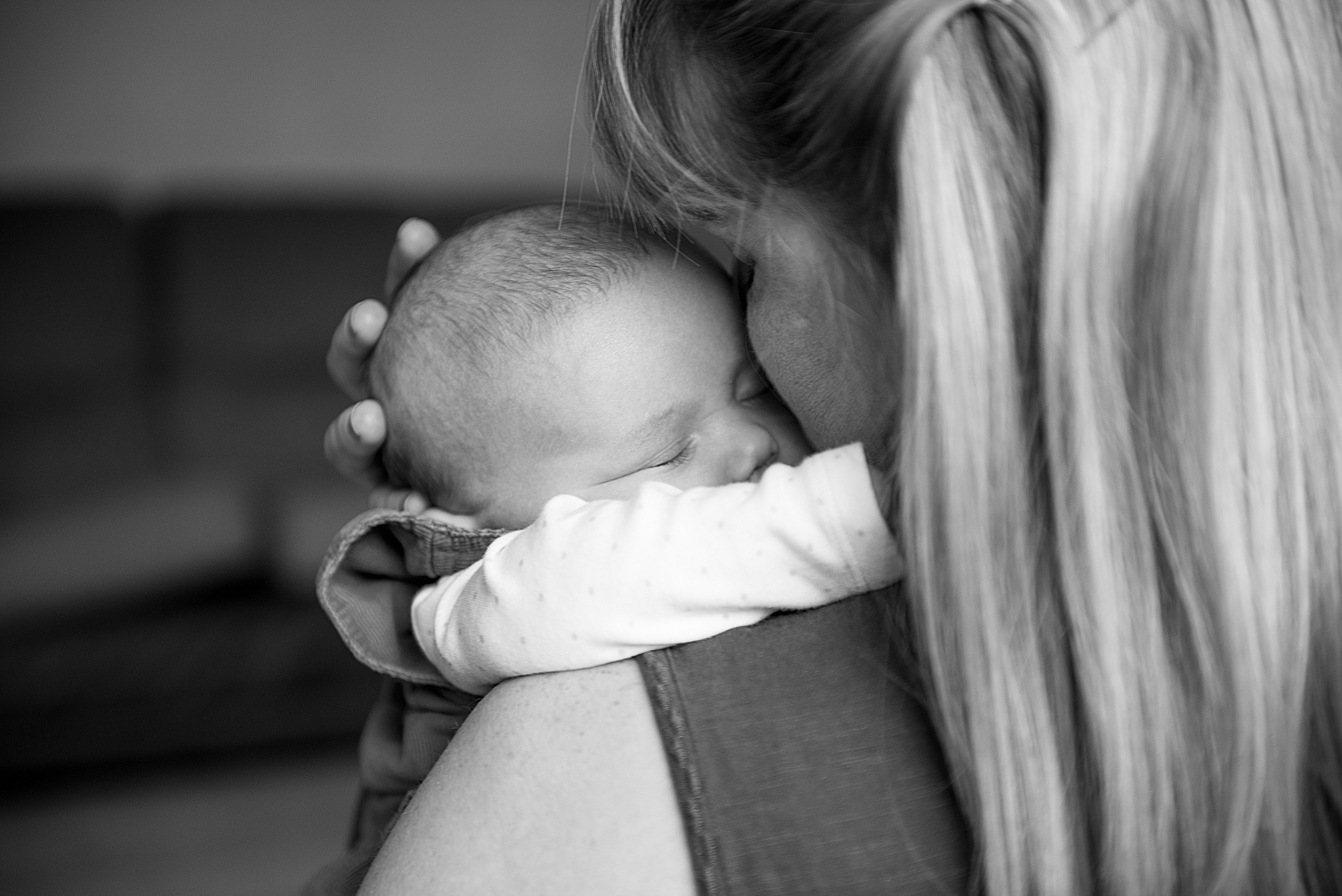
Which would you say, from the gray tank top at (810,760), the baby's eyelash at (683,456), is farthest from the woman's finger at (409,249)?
the gray tank top at (810,760)

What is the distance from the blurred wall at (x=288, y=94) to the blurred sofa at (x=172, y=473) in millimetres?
285

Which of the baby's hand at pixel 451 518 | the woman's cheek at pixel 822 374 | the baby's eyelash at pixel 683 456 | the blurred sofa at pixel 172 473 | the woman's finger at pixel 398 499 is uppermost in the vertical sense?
the woman's cheek at pixel 822 374

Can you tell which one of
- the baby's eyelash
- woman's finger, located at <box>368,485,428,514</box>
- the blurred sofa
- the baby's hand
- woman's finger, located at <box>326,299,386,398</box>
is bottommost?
the blurred sofa

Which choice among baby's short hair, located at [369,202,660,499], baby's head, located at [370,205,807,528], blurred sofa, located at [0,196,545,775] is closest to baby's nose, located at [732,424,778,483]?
baby's head, located at [370,205,807,528]

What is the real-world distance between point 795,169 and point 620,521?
0.78 ft

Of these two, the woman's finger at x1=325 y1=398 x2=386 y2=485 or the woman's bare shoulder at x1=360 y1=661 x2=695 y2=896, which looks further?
the woman's finger at x1=325 y1=398 x2=386 y2=485

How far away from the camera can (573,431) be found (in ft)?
3.33

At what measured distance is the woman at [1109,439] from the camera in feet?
2.05

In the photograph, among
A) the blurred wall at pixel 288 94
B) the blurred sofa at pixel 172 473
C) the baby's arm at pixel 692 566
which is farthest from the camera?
the blurred wall at pixel 288 94

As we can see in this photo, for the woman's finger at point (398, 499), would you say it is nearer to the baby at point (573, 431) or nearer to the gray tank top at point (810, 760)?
the baby at point (573, 431)

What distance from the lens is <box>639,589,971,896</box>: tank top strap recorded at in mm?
664

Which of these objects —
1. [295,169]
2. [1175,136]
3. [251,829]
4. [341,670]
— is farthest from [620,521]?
[295,169]

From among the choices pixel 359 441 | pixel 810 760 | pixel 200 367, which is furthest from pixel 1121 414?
pixel 200 367

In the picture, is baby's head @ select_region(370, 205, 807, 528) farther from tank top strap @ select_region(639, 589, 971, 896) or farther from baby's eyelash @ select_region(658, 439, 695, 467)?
tank top strap @ select_region(639, 589, 971, 896)
